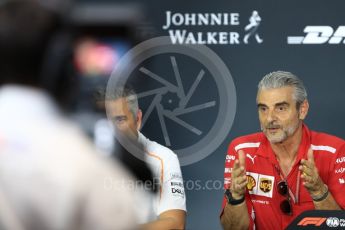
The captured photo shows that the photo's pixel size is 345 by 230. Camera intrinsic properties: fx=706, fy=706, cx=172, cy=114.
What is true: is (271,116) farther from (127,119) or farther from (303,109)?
(127,119)

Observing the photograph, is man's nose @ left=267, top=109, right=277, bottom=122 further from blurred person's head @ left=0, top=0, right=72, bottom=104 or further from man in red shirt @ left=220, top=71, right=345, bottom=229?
blurred person's head @ left=0, top=0, right=72, bottom=104

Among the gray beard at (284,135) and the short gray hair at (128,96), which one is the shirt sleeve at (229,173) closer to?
the gray beard at (284,135)

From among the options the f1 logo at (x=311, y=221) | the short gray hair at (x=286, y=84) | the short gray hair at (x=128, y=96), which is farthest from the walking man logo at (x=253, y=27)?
the f1 logo at (x=311, y=221)

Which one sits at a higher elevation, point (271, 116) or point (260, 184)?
point (271, 116)

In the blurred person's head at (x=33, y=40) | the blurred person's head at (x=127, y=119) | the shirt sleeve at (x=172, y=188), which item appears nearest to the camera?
the blurred person's head at (x=33, y=40)

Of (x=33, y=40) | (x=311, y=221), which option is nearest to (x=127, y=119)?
(x=311, y=221)

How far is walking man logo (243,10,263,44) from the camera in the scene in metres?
3.89

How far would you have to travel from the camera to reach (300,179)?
12.6ft

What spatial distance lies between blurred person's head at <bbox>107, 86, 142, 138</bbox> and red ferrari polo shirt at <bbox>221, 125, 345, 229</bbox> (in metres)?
0.55

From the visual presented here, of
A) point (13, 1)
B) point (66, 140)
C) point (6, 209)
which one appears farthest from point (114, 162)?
point (13, 1)

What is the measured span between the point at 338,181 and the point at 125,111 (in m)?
1.22

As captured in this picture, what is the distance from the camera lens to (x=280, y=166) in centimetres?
391

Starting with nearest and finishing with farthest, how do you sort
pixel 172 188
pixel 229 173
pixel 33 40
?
pixel 33 40, pixel 172 188, pixel 229 173

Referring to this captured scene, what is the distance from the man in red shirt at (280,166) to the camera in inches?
150
